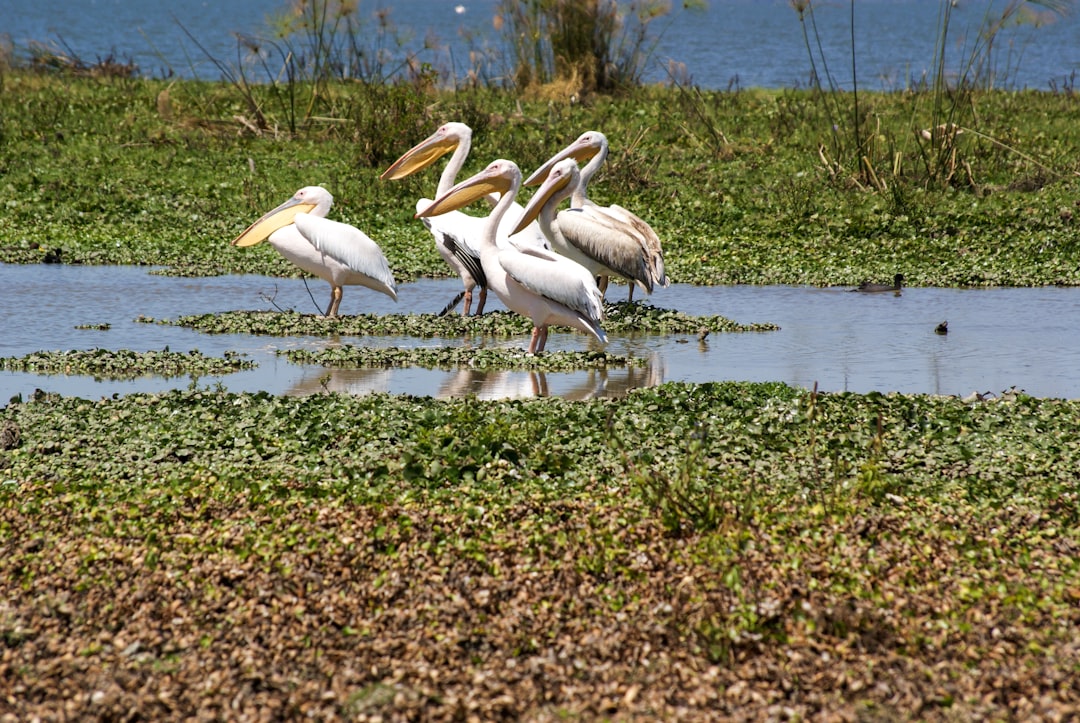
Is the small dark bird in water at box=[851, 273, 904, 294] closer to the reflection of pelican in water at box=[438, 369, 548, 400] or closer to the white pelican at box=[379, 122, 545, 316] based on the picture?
the white pelican at box=[379, 122, 545, 316]

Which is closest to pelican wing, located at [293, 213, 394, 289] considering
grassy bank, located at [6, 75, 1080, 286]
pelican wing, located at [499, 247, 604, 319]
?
pelican wing, located at [499, 247, 604, 319]

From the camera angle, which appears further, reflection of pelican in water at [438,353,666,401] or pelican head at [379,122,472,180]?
pelican head at [379,122,472,180]

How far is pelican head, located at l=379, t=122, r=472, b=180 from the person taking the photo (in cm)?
1166

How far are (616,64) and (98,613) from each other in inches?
642

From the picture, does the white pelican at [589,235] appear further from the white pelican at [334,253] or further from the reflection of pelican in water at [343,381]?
the reflection of pelican in water at [343,381]

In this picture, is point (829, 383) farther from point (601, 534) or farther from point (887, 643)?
point (887, 643)

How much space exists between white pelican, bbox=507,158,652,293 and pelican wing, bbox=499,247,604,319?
4.42 ft

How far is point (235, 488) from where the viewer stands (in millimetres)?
5070

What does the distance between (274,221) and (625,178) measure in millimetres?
5019

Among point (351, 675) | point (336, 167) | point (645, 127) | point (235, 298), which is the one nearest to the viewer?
point (351, 675)

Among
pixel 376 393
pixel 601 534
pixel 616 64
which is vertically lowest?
pixel 601 534

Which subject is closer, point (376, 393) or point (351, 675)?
point (351, 675)

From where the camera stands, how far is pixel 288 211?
10.6m

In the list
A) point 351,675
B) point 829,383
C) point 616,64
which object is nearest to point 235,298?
point 829,383
